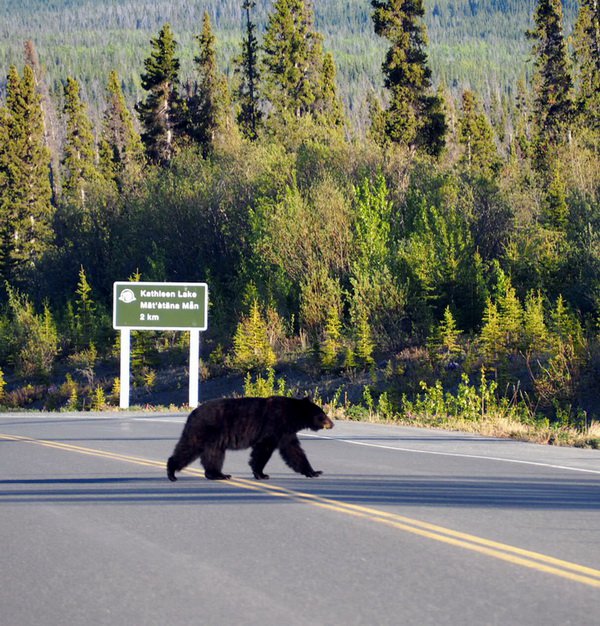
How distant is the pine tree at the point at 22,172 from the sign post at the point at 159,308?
5212 cm

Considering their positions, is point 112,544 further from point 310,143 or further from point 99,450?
point 310,143

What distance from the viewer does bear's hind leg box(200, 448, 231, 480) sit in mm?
11227

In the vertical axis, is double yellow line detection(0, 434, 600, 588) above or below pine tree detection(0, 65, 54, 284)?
below

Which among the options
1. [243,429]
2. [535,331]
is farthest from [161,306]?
[243,429]

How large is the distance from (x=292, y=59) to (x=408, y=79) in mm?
16079

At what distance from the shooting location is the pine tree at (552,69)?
2490 inches

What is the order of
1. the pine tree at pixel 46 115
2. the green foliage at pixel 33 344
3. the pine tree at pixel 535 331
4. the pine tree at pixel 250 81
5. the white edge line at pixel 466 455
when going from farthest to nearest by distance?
the pine tree at pixel 46 115 → the pine tree at pixel 250 81 → the green foliage at pixel 33 344 → the pine tree at pixel 535 331 → the white edge line at pixel 466 455

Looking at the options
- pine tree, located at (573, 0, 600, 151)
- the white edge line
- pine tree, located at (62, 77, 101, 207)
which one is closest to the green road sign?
the white edge line

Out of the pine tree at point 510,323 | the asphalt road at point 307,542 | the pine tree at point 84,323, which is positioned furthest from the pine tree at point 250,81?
the asphalt road at point 307,542

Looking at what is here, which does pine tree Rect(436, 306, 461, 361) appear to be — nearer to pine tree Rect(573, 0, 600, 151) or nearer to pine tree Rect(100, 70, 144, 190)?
pine tree Rect(573, 0, 600, 151)

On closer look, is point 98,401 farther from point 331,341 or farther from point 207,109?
point 207,109

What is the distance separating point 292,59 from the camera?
69.8 m

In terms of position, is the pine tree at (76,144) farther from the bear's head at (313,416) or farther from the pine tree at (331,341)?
the bear's head at (313,416)

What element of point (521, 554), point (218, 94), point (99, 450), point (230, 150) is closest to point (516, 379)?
point (99, 450)
